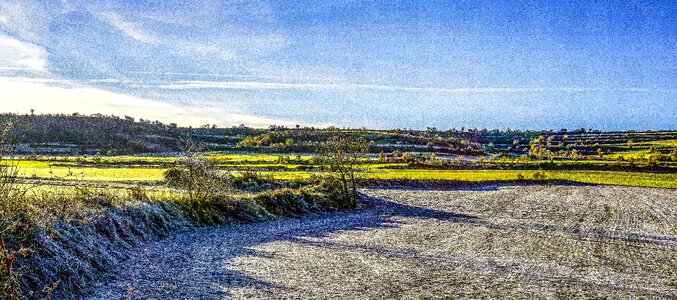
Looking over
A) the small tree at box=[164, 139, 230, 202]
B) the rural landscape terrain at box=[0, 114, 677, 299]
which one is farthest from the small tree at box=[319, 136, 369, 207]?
the small tree at box=[164, 139, 230, 202]

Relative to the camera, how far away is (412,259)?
18609 mm

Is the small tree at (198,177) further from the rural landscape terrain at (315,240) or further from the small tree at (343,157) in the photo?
the small tree at (343,157)

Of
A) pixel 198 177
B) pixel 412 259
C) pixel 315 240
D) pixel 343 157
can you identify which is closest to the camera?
pixel 412 259

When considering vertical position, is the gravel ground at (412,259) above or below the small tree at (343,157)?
below

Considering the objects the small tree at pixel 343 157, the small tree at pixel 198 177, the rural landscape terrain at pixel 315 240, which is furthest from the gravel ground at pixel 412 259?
the small tree at pixel 343 157

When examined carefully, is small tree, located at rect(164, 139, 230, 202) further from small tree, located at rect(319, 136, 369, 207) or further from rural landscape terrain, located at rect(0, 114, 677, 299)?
small tree, located at rect(319, 136, 369, 207)

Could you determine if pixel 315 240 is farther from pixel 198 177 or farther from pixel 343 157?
pixel 343 157

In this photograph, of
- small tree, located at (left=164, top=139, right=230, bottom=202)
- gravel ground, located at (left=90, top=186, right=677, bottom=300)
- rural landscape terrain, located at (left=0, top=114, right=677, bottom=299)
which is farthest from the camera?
small tree, located at (left=164, top=139, right=230, bottom=202)

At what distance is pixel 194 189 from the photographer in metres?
26.2

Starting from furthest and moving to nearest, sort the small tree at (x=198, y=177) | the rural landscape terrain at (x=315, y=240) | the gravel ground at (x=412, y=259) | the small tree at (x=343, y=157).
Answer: the small tree at (x=343, y=157), the small tree at (x=198, y=177), the gravel ground at (x=412, y=259), the rural landscape terrain at (x=315, y=240)

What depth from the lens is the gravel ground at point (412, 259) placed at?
14445 millimetres

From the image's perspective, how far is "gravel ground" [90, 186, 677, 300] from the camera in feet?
47.4

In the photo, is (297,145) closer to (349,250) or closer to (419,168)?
(419,168)

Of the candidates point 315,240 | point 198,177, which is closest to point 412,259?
point 315,240
